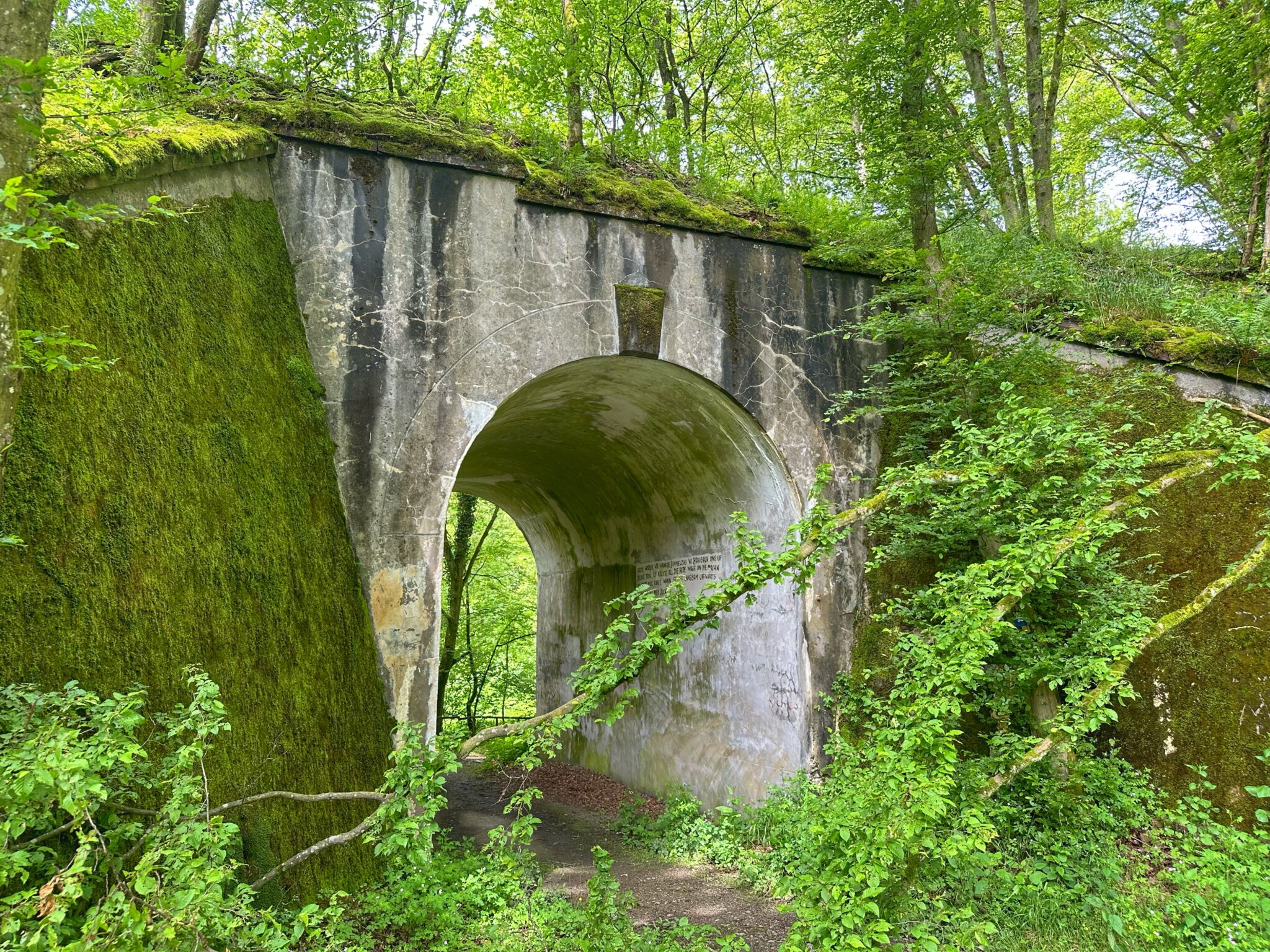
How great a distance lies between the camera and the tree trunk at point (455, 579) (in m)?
12.7

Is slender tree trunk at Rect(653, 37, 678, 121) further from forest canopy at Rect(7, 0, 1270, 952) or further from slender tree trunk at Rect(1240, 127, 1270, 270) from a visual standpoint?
slender tree trunk at Rect(1240, 127, 1270, 270)

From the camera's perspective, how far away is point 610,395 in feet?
24.5

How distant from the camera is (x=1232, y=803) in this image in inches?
233

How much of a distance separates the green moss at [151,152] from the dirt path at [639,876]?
3.62 m

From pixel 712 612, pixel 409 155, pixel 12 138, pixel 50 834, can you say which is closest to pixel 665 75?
pixel 409 155

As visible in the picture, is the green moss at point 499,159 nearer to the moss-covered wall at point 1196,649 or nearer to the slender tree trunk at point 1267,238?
the moss-covered wall at point 1196,649

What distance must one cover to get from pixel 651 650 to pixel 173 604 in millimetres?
2202

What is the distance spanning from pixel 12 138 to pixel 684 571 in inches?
265

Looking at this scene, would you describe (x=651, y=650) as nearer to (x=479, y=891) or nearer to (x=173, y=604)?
(x=479, y=891)

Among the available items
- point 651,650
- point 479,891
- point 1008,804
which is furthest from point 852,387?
point 479,891

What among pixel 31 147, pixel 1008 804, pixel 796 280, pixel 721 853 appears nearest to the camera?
pixel 31 147

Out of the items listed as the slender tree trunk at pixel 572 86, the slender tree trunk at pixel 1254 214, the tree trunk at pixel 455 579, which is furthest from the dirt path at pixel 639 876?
the slender tree trunk at pixel 1254 214

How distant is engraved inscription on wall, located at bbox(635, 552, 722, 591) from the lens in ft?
26.6

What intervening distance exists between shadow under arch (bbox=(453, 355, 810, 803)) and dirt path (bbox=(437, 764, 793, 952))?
97cm
